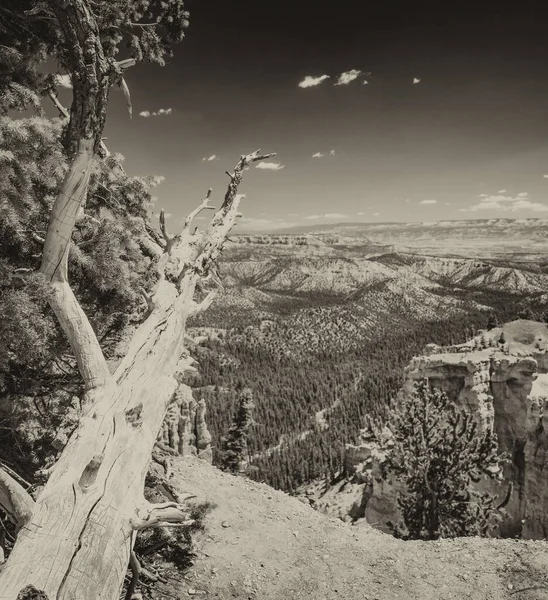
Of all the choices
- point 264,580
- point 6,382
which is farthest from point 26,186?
point 264,580

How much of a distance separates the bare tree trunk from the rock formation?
78.3ft

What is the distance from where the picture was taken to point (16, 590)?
2.41 meters

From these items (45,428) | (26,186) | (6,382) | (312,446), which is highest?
(26,186)

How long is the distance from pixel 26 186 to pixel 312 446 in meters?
74.1

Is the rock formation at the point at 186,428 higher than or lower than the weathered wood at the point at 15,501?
lower

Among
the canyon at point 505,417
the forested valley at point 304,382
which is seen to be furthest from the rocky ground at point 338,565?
the forested valley at point 304,382

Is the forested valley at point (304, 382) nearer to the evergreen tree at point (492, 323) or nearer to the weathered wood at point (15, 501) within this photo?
the evergreen tree at point (492, 323)

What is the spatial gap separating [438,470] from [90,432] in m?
16.4

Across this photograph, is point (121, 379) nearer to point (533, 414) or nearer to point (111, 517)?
point (111, 517)

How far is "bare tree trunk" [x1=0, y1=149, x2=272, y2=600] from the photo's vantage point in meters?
2.62

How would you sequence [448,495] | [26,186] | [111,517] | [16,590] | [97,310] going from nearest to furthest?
[16,590] → [111,517] → [26,186] → [97,310] → [448,495]

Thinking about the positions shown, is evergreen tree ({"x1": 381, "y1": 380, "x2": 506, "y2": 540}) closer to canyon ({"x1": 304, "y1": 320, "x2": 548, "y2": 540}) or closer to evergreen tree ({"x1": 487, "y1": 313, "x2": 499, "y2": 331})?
canyon ({"x1": 304, "y1": 320, "x2": 548, "y2": 540})

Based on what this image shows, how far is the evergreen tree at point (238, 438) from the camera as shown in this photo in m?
33.5

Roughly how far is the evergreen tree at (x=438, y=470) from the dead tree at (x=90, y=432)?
13.6 m
